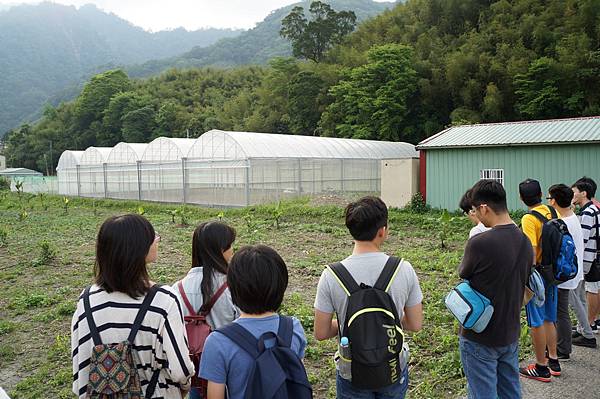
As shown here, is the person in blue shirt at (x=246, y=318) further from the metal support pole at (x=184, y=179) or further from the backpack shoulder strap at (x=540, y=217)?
the metal support pole at (x=184, y=179)

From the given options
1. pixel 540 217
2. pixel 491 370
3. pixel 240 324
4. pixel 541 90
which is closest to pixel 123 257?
pixel 240 324

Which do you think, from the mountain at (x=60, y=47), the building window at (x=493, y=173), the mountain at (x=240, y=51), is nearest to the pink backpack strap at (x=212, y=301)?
the building window at (x=493, y=173)

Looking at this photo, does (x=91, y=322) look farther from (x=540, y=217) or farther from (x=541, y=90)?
(x=541, y=90)

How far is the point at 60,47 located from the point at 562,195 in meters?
168

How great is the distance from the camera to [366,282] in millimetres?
2301

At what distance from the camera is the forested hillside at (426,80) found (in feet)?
89.1

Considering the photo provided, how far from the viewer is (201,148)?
20281mm

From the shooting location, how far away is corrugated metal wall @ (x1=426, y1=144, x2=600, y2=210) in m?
12.7

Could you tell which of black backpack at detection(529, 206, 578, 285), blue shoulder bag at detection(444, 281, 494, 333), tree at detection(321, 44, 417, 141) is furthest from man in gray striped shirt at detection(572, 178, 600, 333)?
tree at detection(321, 44, 417, 141)

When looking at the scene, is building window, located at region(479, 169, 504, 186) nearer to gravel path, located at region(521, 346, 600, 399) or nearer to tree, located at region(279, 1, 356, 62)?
gravel path, located at region(521, 346, 600, 399)

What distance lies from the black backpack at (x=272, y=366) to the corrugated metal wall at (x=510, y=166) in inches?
513

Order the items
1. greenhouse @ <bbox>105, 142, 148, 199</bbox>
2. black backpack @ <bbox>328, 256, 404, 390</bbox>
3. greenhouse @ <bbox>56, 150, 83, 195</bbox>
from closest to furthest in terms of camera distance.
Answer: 1. black backpack @ <bbox>328, 256, 404, 390</bbox>
2. greenhouse @ <bbox>105, 142, 148, 199</bbox>
3. greenhouse @ <bbox>56, 150, 83, 195</bbox>

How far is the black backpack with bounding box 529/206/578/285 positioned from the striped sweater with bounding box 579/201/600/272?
105cm

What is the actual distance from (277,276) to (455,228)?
37.1 feet
